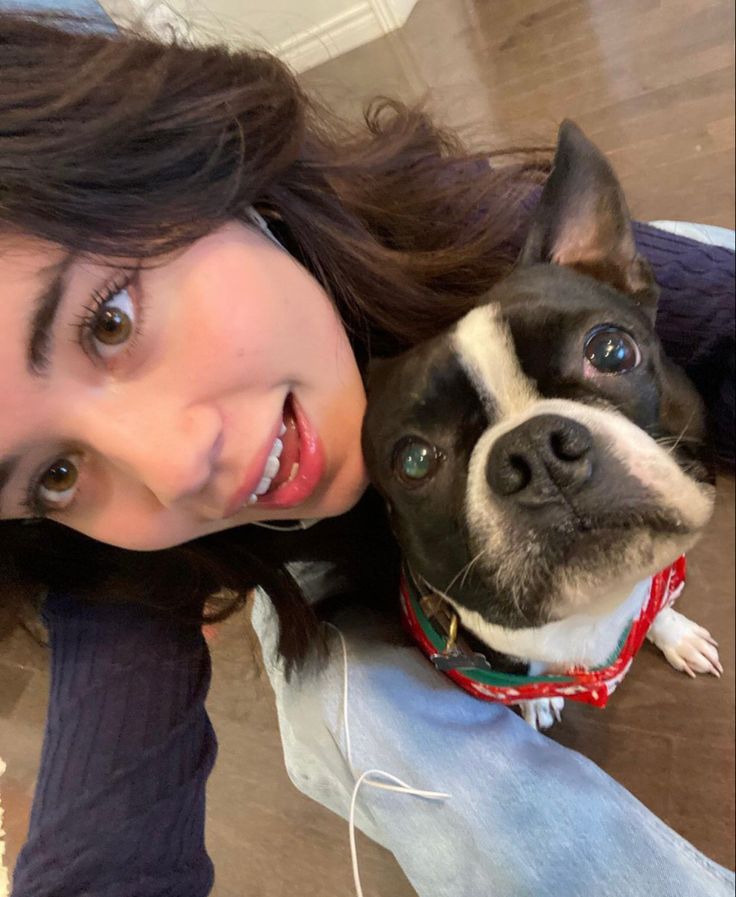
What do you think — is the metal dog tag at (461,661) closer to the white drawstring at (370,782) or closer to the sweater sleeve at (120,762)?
the white drawstring at (370,782)

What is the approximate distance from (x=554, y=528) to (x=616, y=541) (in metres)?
0.08

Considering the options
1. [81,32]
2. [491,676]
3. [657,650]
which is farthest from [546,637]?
[81,32]

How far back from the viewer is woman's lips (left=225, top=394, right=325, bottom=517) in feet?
3.77

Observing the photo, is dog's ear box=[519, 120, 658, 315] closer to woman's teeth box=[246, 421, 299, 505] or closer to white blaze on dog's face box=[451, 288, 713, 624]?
white blaze on dog's face box=[451, 288, 713, 624]

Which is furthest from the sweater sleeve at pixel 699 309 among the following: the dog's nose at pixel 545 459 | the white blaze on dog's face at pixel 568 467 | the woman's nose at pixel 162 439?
the woman's nose at pixel 162 439

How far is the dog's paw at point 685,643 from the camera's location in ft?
4.29

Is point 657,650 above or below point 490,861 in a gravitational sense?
above

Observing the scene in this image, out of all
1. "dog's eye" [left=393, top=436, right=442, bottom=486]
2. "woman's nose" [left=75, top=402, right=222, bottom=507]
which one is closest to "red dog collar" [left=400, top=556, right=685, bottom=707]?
"dog's eye" [left=393, top=436, right=442, bottom=486]

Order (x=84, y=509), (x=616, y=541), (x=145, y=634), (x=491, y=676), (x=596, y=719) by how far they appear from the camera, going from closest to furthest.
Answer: (x=616, y=541) < (x=84, y=509) < (x=491, y=676) < (x=145, y=634) < (x=596, y=719)

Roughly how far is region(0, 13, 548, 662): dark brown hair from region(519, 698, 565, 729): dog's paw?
0.63 m

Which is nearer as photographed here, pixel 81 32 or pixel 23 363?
pixel 23 363

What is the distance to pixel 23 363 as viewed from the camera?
910 mm

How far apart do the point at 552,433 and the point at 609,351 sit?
223 millimetres

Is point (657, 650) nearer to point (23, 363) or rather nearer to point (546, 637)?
point (546, 637)
